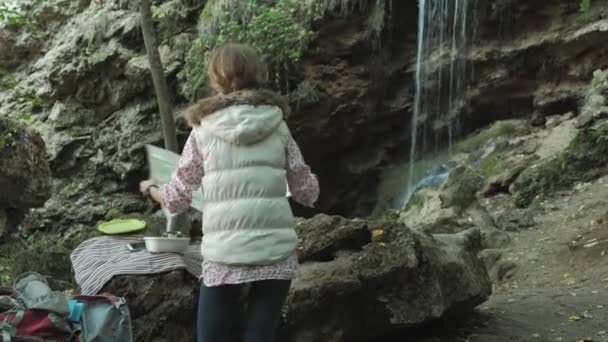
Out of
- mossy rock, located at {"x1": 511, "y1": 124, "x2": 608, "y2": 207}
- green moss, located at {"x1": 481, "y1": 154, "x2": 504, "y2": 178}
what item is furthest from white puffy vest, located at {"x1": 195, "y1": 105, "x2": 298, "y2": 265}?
green moss, located at {"x1": 481, "y1": 154, "x2": 504, "y2": 178}

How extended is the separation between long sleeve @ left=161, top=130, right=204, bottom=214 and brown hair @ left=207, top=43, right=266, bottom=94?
227mm

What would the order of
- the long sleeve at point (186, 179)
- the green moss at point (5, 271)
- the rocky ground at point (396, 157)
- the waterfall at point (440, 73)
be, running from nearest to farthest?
the long sleeve at point (186, 179)
the rocky ground at point (396, 157)
the green moss at point (5, 271)
the waterfall at point (440, 73)

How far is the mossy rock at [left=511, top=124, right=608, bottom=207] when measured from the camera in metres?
8.61

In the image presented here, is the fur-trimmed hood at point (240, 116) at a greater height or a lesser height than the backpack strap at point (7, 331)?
greater

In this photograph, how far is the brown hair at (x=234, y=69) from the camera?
2.45 metres

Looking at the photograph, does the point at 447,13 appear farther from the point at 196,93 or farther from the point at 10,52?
the point at 10,52

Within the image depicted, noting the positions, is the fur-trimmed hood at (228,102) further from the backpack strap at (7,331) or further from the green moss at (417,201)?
the green moss at (417,201)

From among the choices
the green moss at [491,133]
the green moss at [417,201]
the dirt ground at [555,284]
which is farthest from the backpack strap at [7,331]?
the green moss at [491,133]

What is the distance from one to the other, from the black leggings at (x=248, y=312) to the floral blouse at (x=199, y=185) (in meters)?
0.05

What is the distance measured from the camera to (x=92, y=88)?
506 inches

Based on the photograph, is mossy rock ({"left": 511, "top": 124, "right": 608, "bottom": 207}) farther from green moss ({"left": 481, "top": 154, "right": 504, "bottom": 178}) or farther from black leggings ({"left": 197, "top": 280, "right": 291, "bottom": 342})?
black leggings ({"left": 197, "top": 280, "right": 291, "bottom": 342})

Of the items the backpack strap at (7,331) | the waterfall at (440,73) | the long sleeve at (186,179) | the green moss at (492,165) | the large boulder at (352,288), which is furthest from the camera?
the waterfall at (440,73)

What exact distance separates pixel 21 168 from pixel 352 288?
443cm

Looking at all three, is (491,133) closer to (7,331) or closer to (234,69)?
(234,69)
